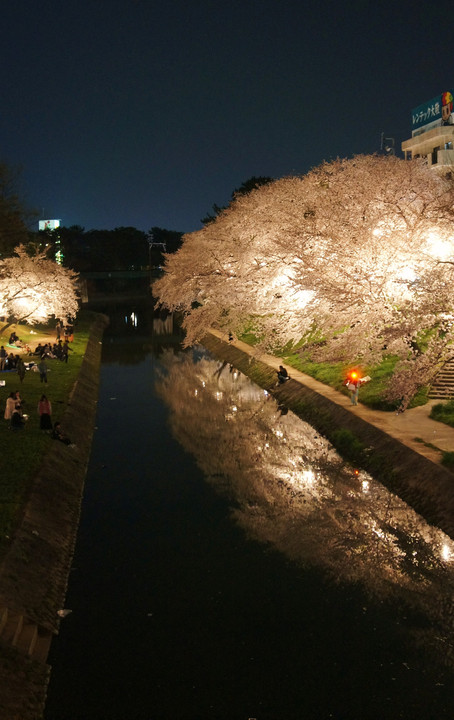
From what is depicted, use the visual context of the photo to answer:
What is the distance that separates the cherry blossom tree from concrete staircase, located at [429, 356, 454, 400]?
192cm

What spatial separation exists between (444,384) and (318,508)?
11.8 m

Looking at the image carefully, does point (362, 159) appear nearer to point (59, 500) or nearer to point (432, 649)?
point (59, 500)

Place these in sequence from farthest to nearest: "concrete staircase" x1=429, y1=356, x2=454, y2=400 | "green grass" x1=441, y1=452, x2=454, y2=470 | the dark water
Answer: "concrete staircase" x1=429, y1=356, x2=454, y2=400 < "green grass" x1=441, y1=452, x2=454, y2=470 < the dark water

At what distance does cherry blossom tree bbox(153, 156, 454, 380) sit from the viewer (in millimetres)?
27297

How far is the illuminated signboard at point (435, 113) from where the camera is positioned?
7281 centimetres

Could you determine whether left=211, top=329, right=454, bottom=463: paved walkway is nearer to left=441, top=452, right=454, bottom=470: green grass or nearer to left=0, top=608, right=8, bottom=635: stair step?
left=441, top=452, right=454, bottom=470: green grass

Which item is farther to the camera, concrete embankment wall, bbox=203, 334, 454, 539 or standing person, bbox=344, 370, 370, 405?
standing person, bbox=344, 370, 370, 405

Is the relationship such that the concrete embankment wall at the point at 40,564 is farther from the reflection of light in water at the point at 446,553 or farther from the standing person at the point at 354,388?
the standing person at the point at 354,388

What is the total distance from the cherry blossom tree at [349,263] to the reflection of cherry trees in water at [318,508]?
5135 millimetres

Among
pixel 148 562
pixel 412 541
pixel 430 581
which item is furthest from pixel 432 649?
pixel 148 562

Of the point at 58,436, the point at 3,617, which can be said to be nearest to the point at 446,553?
the point at 3,617

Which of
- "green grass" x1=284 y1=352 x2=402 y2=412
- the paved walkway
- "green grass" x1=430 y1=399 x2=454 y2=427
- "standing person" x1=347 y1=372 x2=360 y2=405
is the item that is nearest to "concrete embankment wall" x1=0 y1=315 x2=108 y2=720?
the paved walkway

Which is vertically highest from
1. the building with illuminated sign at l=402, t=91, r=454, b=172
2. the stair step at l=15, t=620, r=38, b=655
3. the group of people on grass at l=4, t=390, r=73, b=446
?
the building with illuminated sign at l=402, t=91, r=454, b=172

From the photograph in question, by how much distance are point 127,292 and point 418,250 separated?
116m
